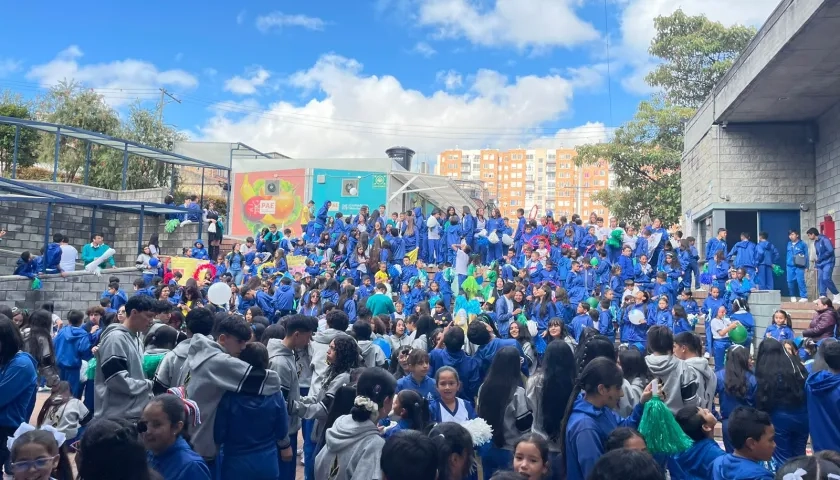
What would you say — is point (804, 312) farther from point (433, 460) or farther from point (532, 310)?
point (433, 460)

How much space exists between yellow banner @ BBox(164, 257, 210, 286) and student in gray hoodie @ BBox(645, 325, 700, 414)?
14.7 m

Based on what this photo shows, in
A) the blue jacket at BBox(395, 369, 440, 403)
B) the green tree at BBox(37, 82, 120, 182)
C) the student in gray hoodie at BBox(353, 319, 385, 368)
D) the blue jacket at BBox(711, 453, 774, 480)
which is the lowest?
the blue jacket at BBox(711, 453, 774, 480)

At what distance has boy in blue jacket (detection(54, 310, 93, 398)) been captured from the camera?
756 cm

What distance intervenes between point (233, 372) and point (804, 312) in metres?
13.1

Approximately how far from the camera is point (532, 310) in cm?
1277

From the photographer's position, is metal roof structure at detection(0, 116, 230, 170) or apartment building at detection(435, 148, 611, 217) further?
apartment building at detection(435, 148, 611, 217)

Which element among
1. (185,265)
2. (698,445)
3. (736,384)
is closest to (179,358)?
(698,445)

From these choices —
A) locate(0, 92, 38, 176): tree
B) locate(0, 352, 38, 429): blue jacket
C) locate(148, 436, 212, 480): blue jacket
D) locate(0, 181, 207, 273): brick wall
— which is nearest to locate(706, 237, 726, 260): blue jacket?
locate(0, 181, 207, 273): brick wall

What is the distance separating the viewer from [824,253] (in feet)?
47.6

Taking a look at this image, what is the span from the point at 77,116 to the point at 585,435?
37.2 meters

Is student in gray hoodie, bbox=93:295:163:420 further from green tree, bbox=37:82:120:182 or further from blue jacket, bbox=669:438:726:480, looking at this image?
green tree, bbox=37:82:120:182

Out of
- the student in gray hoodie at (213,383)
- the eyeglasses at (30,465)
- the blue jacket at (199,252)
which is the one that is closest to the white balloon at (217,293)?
the student in gray hoodie at (213,383)

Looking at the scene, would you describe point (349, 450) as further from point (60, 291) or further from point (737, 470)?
point (60, 291)

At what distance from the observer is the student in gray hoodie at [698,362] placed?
5.16m
